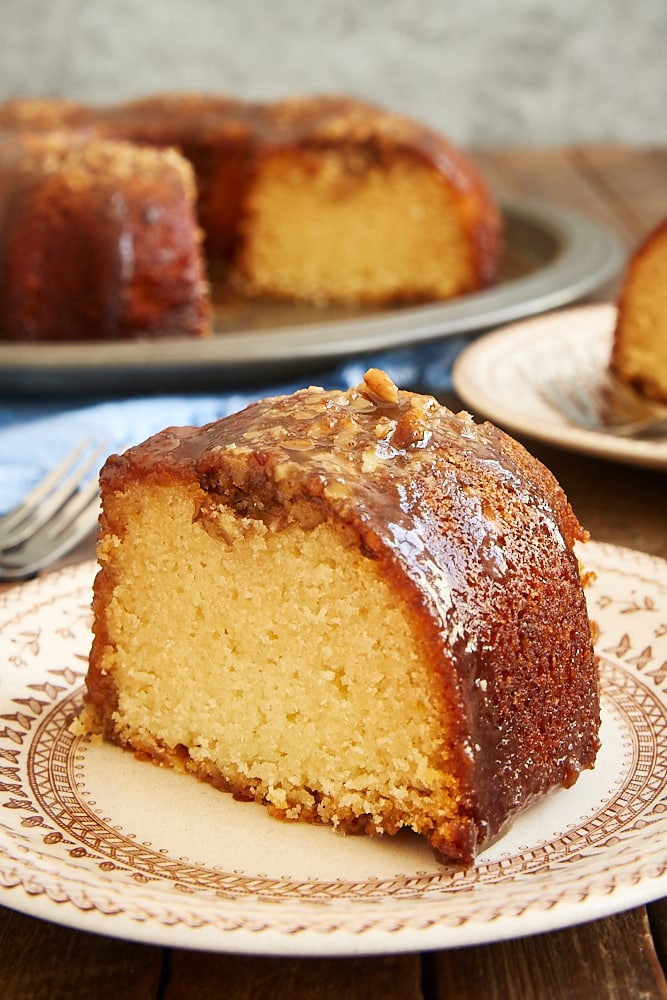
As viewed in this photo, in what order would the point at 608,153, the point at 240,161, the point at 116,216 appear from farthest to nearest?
the point at 608,153
the point at 240,161
the point at 116,216

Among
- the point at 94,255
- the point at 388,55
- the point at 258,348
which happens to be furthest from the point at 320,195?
the point at 388,55

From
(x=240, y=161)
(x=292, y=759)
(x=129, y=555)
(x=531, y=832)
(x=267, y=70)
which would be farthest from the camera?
(x=267, y=70)

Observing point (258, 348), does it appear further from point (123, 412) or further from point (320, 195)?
point (320, 195)

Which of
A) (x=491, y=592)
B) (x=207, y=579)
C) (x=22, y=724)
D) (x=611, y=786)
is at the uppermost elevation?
(x=491, y=592)

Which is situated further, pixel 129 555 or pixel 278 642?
pixel 129 555

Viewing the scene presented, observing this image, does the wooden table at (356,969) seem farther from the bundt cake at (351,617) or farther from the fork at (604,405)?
the fork at (604,405)

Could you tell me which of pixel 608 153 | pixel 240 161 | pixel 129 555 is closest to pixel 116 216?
pixel 240 161

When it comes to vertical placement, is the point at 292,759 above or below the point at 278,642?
below

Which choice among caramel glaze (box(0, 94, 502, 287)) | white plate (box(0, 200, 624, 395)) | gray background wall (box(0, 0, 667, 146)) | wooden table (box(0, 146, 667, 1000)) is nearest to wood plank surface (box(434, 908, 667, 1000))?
wooden table (box(0, 146, 667, 1000))

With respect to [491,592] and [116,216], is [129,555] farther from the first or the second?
[116,216]
